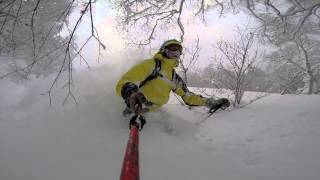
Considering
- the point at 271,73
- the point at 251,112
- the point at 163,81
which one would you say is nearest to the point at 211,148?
the point at 163,81

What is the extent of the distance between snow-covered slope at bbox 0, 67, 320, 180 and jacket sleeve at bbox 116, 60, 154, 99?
2.46 feet

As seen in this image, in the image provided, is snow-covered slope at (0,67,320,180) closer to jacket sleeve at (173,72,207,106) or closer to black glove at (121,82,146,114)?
jacket sleeve at (173,72,207,106)

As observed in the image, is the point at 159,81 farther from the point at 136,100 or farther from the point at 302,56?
the point at 302,56

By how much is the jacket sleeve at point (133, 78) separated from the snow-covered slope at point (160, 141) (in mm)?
750

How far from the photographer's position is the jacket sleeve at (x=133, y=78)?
2.89m

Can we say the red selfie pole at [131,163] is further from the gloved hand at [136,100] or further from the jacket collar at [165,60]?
the jacket collar at [165,60]

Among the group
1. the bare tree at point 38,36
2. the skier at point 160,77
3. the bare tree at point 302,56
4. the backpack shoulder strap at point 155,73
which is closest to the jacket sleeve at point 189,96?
the skier at point 160,77

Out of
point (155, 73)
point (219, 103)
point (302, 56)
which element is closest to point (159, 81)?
point (155, 73)

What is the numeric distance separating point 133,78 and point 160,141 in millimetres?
945

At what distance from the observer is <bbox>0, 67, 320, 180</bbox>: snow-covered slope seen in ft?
10.1

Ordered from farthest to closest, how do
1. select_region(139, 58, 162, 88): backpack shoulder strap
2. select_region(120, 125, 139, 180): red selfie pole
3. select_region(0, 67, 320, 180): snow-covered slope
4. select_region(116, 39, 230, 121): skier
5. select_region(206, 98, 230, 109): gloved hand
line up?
select_region(206, 98, 230, 109): gloved hand, select_region(139, 58, 162, 88): backpack shoulder strap, select_region(116, 39, 230, 121): skier, select_region(0, 67, 320, 180): snow-covered slope, select_region(120, 125, 139, 180): red selfie pole

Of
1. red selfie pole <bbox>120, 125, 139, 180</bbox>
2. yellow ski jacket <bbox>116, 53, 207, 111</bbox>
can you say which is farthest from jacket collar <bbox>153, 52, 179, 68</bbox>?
red selfie pole <bbox>120, 125, 139, 180</bbox>

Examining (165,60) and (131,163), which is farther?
(165,60)

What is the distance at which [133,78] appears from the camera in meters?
3.50
